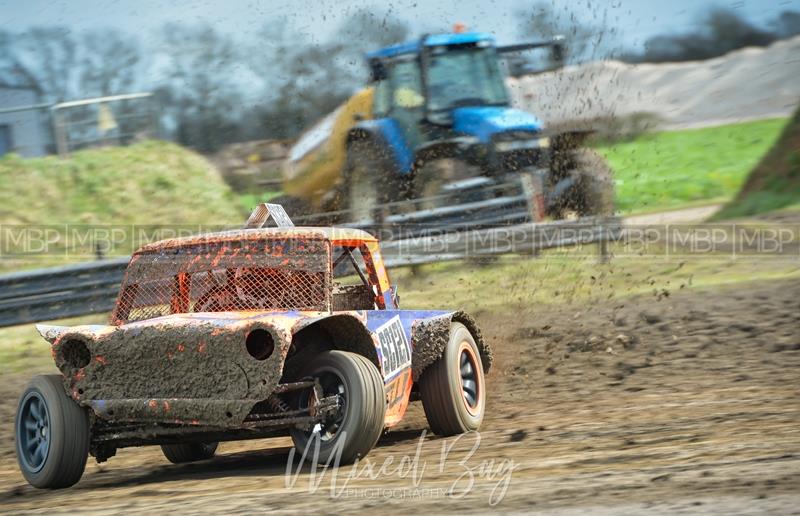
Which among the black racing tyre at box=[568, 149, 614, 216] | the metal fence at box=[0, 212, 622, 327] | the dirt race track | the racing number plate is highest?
the black racing tyre at box=[568, 149, 614, 216]

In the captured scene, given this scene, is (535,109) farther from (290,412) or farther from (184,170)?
(290,412)

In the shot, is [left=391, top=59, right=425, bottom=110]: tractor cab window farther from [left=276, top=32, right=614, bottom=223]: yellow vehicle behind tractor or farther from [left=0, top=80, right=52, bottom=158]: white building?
[left=0, top=80, right=52, bottom=158]: white building

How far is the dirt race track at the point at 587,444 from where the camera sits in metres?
4.08

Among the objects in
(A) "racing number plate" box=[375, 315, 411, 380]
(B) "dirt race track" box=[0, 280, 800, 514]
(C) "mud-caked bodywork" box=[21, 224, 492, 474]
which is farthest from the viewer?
(A) "racing number plate" box=[375, 315, 411, 380]

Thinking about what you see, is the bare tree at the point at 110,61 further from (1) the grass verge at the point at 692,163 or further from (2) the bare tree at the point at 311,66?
(1) the grass verge at the point at 692,163

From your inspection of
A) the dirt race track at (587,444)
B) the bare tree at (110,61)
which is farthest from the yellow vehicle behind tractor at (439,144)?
the dirt race track at (587,444)

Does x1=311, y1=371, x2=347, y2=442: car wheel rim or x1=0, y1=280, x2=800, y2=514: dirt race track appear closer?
x1=0, y1=280, x2=800, y2=514: dirt race track

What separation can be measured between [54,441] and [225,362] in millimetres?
946

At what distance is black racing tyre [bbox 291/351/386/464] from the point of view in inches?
197

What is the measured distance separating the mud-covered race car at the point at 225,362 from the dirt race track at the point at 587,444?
219mm

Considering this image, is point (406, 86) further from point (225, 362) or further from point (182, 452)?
point (225, 362)

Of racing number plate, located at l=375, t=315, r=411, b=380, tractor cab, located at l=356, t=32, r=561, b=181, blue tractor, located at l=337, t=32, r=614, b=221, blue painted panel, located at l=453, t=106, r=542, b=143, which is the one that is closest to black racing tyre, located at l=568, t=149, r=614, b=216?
blue tractor, located at l=337, t=32, r=614, b=221

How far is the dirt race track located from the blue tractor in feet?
14.6

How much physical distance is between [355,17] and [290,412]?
10815 mm
